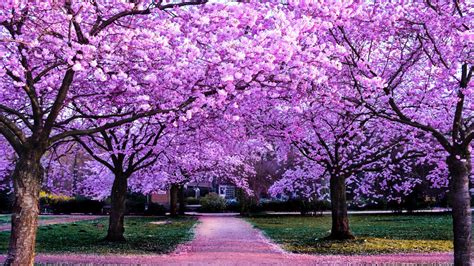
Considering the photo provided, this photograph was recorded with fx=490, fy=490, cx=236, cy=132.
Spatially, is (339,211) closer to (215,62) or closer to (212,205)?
(215,62)

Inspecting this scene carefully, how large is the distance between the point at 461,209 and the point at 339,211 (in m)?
7.41

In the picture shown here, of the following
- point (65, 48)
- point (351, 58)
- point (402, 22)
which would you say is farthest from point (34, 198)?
point (402, 22)

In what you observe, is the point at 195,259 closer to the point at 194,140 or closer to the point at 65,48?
the point at 194,140

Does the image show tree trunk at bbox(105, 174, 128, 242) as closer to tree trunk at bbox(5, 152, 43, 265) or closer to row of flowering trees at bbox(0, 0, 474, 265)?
row of flowering trees at bbox(0, 0, 474, 265)

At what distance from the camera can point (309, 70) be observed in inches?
299

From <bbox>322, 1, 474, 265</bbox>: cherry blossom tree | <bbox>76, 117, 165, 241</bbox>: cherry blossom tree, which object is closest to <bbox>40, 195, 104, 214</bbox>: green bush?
<bbox>76, 117, 165, 241</bbox>: cherry blossom tree

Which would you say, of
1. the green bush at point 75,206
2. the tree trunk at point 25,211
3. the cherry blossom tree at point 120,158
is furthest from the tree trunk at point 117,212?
the green bush at point 75,206

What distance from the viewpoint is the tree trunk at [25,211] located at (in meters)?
7.24

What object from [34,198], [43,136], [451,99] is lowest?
[34,198]

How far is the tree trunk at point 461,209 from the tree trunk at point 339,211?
277 inches

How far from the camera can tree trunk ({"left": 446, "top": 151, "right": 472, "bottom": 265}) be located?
308 inches

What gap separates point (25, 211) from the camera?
7379 mm

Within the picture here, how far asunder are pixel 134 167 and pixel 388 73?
8363 millimetres

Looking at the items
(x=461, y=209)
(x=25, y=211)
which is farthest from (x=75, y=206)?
(x=461, y=209)
